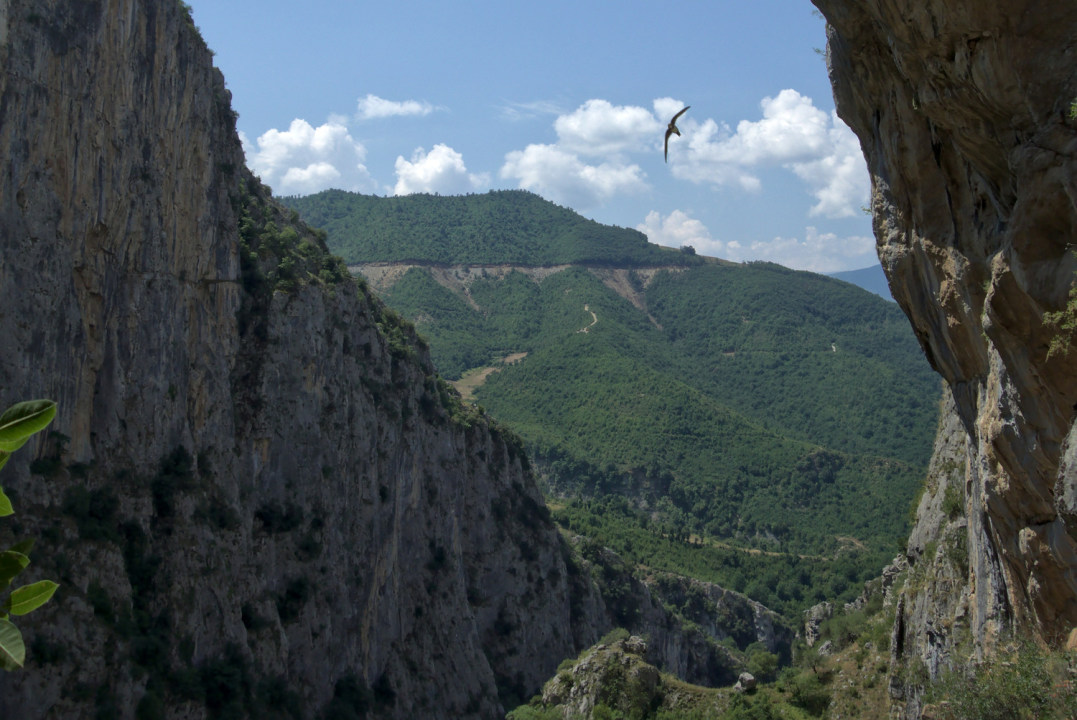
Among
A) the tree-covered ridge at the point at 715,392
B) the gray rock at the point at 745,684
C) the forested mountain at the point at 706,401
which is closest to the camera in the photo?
the gray rock at the point at 745,684

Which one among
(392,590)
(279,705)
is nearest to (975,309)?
(279,705)

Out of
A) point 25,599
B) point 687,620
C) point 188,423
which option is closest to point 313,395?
point 188,423

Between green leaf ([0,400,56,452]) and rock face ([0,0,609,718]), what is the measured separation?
25748 mm

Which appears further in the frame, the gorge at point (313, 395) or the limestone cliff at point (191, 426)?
the limestone cliff at point (191, 426)

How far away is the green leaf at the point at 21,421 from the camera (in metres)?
3.69

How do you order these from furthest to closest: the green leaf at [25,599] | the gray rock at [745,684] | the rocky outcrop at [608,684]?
the rocky outcrop at [608,684], the gray rock at [745,684], the green leaf at [25,599]

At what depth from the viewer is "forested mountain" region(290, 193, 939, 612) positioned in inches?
3922

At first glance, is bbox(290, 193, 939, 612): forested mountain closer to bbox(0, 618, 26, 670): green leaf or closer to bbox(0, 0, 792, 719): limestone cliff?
bbox(0, 0, 792, 719): limestone cliff

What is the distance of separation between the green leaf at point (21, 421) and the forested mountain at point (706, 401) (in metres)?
87.1

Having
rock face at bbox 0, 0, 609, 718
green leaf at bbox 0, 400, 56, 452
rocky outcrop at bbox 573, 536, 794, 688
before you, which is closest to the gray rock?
rock face at bbox 0, 0, 609, 718

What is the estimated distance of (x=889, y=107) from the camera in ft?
47.6

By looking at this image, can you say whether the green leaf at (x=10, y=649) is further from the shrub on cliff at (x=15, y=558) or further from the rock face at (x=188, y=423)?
the rock face at (x=188, y=423)

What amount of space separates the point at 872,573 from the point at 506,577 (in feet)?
135

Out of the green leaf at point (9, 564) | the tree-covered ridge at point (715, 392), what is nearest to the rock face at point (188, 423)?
the green leaf at point (9, 564)
